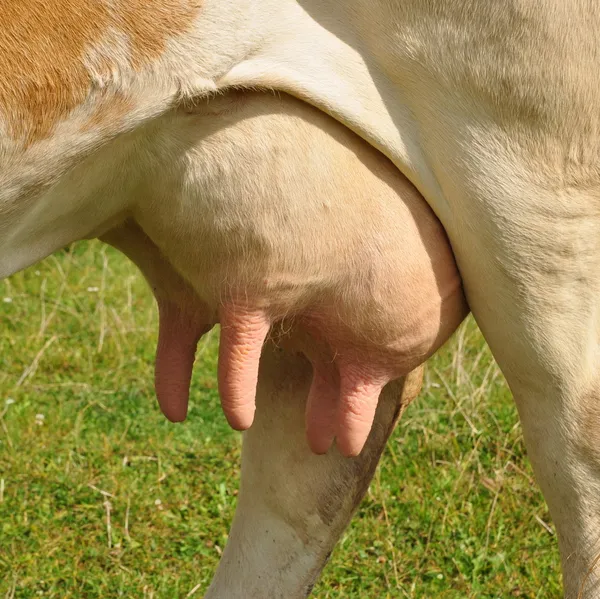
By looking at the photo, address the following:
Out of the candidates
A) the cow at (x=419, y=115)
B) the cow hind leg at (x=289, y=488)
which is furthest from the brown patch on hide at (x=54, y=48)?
the cow hind leg at (x=289, y=488)

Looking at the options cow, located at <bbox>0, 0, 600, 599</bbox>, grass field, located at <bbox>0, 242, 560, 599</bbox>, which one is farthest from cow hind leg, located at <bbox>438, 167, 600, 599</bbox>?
grass field, located at <bbox>0, 242, 560, 599</bbox>

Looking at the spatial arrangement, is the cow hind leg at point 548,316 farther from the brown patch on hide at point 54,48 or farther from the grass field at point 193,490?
the grass field at point 193,490

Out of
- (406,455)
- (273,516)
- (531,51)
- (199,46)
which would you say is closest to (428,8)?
(531,51)

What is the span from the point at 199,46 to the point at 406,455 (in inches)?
72.6

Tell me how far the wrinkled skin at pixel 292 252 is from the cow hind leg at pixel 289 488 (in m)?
0.23

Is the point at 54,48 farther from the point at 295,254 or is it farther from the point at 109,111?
the point at 295,254

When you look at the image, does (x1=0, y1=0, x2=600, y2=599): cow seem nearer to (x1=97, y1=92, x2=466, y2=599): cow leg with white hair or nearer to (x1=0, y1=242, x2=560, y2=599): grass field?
(x1=97, y1=92, x2=466, y2=599): cow leg with white hair

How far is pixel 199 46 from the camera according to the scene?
1385mm

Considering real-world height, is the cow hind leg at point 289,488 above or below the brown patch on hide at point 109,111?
below

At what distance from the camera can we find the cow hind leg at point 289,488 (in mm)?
2070

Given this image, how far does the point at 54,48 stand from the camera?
1308mm

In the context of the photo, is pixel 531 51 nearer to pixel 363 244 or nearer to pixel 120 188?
pixel 363 244

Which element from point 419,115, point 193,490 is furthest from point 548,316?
point 193,490

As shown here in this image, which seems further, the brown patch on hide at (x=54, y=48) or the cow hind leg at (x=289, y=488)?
the cow hind leg at (x=289, y=488)
